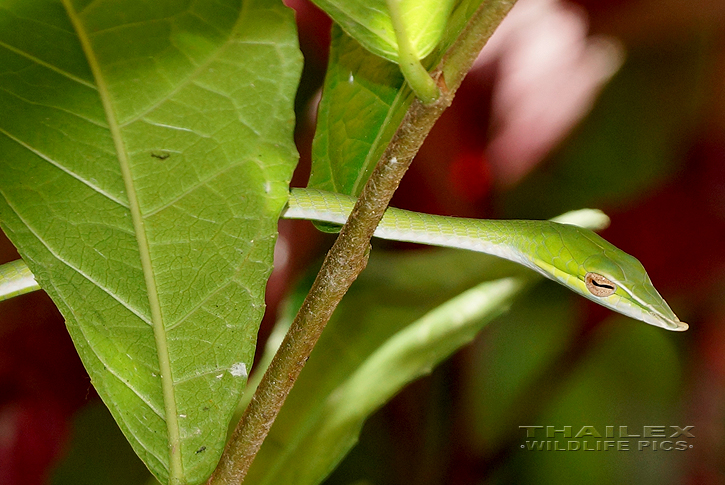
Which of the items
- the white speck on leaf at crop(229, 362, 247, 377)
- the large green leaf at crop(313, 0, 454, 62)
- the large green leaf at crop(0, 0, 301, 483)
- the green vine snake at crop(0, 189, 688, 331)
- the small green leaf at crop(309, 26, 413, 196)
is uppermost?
the green vine snake at crop(0, 189, 688, 331)

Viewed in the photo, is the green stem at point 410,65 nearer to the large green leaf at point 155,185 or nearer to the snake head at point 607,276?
the large green leaf at point 155,185

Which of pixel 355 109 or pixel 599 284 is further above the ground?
pixel 599 284

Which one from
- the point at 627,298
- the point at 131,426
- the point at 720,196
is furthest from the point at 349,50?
the point at 720,196

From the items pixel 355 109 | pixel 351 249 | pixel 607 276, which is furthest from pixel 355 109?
pixel 607 276

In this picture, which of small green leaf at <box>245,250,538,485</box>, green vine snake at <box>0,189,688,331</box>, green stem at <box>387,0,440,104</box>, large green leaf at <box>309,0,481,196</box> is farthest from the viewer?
green vine snake at <box>0,189,688,331</box>

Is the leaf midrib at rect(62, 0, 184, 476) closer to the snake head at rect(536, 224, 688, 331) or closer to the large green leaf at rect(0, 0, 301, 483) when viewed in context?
the large green leaf at rect(0, 0, 301, 483)

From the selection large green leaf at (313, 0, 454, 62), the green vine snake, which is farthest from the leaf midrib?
the green vine snake

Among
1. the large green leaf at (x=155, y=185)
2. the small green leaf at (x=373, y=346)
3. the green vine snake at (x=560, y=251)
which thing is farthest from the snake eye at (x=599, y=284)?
the large green leaf at (x=155, y=185)

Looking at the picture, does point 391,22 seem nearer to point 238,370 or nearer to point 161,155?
point 161,155
